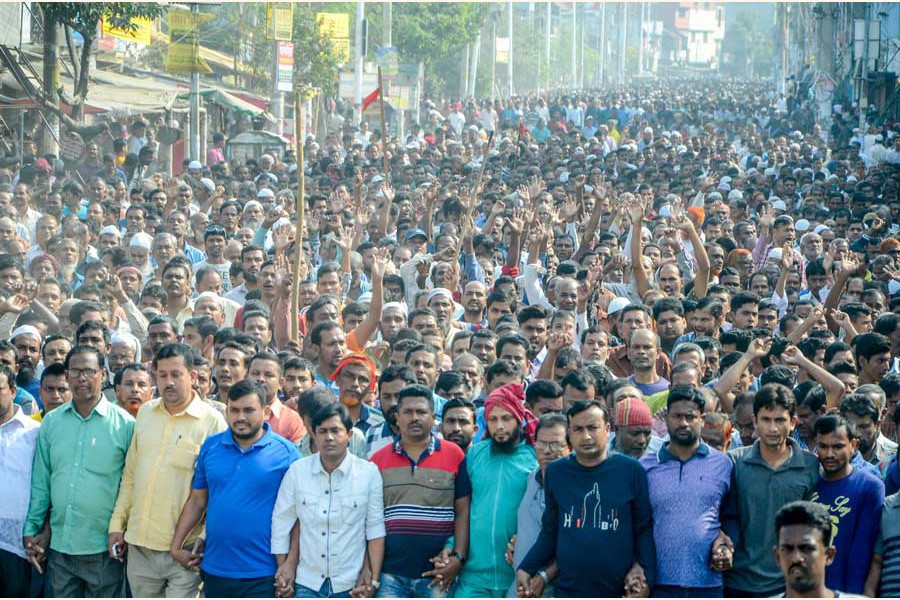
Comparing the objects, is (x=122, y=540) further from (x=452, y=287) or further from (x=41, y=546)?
(x=452, y=287)

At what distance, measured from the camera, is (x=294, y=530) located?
5.91m

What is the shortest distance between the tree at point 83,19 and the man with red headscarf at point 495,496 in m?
14.2

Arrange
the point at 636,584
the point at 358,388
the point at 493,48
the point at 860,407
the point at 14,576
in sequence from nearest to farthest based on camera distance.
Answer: the point at 636,584
the point at 860,407
the point at 14,576
the point at 358,388
the point at 493,48

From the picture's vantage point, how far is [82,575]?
630cm

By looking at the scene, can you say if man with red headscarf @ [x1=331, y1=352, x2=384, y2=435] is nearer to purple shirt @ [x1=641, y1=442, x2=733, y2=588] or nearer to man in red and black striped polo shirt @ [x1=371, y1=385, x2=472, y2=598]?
man in red and black striped polo shirt @ [x1=371, y1=385, x2=472, y2=598]

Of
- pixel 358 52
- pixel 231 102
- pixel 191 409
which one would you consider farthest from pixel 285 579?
pixel 358 52

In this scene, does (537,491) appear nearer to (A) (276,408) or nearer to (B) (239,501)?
(B) (239,501)

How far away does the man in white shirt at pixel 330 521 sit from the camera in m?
5.81

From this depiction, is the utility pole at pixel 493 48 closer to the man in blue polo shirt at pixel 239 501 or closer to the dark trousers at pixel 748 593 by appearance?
the man in blue polo shirt at pixel 239 501

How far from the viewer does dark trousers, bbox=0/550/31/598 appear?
641 centimetres

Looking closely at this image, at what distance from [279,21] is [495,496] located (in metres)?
19.4

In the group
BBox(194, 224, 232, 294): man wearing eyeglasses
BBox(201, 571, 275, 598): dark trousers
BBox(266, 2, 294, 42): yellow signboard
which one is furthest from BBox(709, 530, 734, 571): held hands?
BBox(266, 2, 294, 42): yellow signboard

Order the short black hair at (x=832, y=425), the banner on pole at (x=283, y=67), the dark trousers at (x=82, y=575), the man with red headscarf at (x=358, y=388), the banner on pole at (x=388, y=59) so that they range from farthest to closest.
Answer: the banner on pole at (x=388, y=59) < the banner on pole at (x=283, y=67) < the man with red headscarf at (x=358, y=388) < the dark trousers at (x=82, y=575) < the short black hair at (x=832, y=425)

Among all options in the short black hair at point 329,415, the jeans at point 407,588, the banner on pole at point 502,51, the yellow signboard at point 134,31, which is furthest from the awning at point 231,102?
the banner on pole at point 502,51
